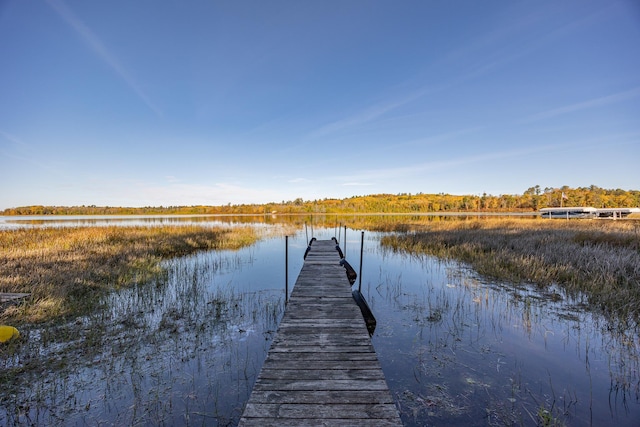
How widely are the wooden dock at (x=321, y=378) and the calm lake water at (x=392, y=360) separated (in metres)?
A: 1.08

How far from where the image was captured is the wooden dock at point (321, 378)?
2.86 metres

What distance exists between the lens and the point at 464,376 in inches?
196

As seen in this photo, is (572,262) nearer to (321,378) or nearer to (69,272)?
(321,378)

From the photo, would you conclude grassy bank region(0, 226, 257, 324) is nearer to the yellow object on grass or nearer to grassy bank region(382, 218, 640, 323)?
the yellow object on grass

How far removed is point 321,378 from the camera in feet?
11.7

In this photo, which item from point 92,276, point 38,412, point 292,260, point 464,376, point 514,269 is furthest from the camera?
point 292,260

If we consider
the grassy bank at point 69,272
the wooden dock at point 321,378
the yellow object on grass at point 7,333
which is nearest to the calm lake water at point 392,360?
the yellow object on grass at point 7,333

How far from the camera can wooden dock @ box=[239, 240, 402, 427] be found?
2861 millimetres

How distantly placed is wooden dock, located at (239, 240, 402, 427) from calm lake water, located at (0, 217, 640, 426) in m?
1.08

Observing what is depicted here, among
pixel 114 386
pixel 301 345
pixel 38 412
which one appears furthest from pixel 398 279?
pixel 38 412

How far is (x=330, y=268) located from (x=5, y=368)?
8603 mm

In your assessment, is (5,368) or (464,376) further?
(464,376)

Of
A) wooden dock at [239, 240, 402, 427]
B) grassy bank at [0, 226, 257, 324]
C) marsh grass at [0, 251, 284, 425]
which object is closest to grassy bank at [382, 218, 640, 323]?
wooden dock at [239, 240, 402, 427]

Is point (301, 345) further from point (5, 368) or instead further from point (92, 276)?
point (92, 276)
